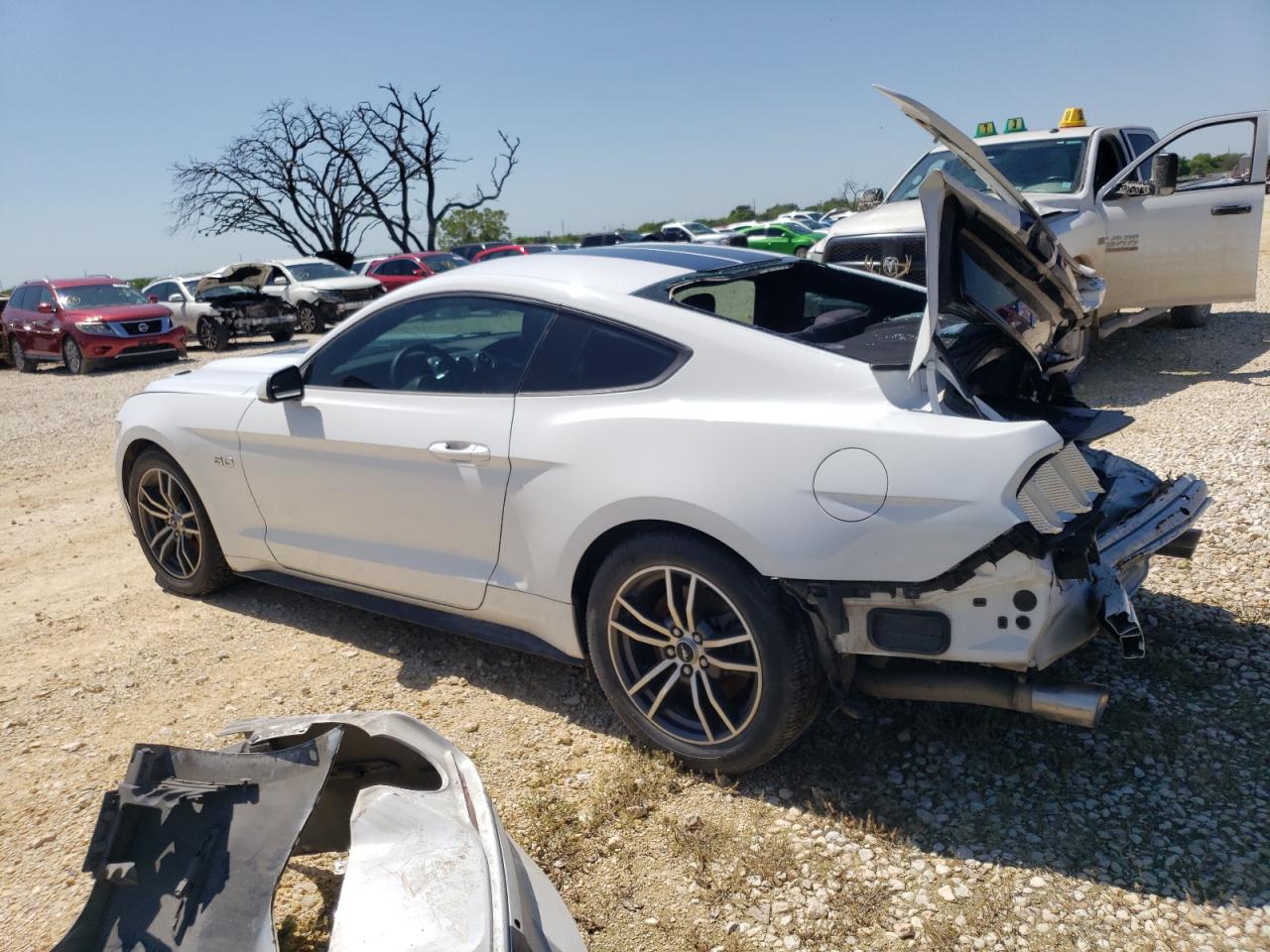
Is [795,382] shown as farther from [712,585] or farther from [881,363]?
[712,585]

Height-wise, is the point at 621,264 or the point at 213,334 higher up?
the point at 621,264

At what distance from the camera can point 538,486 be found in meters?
3.19

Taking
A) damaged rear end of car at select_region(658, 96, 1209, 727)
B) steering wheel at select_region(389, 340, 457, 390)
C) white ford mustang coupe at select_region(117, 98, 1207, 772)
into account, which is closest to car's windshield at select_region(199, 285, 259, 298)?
white ford mustang coupe at select_region(117, 98, 1207, 772)

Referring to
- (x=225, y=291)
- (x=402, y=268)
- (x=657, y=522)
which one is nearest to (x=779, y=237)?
(x=402, y=268)

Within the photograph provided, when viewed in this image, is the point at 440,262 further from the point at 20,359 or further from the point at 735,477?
the point at 735,477

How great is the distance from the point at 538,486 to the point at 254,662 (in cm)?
187

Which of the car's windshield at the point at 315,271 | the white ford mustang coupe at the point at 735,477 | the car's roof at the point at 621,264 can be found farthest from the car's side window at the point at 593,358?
the car's windshield at the point at 315,271

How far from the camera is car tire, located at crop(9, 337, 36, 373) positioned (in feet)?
61.3

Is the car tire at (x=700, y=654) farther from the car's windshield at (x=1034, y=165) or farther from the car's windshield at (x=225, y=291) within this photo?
the car's windshield at (x=225, y=291)

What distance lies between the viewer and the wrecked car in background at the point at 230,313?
19625mm

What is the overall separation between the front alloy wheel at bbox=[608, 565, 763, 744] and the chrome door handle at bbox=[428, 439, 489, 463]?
0.72m

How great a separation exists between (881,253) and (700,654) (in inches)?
216

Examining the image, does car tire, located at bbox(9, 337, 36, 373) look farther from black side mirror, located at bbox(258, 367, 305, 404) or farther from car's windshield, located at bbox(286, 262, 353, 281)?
black side mirror, located at bbox(258, 367, 305, 404)

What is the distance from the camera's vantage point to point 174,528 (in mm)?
4785
